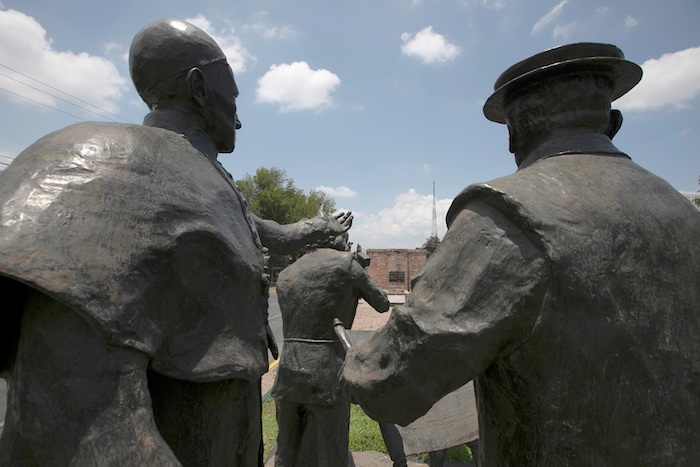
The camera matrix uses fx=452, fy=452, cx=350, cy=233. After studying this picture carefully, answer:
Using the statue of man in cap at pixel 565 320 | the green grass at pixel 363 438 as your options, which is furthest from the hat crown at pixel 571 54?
the green grass at pixel 363 438

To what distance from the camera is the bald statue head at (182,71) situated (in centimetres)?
163

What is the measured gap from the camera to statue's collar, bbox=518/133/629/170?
5.15ft

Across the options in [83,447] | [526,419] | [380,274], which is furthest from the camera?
[380,274]

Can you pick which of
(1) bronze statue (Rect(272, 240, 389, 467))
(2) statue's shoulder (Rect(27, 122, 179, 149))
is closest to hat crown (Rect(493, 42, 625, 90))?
(2) statue's shoulder (Rect(27, 122, 179, 149))

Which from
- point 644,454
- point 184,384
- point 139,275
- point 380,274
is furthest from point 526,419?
point 380,274

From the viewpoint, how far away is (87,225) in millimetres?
1060

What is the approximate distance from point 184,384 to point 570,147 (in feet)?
4.89

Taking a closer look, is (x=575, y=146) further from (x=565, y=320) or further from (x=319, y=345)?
(x=319, y=345)

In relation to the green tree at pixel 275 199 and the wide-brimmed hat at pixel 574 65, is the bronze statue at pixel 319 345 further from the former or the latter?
the green tree at pixel 275 199

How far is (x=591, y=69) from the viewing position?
1.59 meters

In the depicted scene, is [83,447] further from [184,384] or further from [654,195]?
[654,195]

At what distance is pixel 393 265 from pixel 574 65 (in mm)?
27941

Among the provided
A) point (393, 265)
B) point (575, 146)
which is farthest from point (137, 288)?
point (393, 265)

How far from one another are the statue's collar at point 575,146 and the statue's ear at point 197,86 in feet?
4.04
